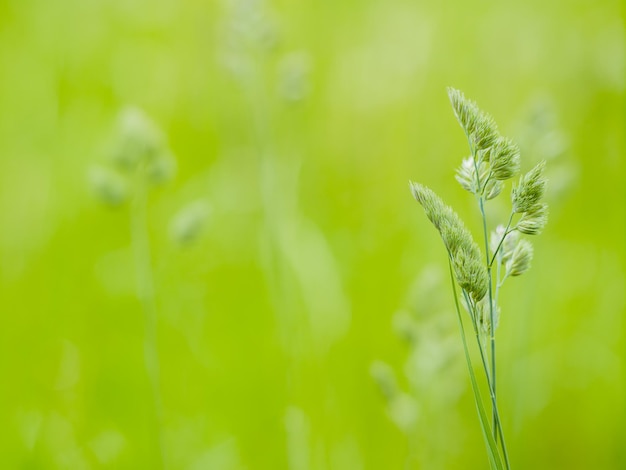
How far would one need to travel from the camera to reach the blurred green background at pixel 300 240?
1732 millimetres

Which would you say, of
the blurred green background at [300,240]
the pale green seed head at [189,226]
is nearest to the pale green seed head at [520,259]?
the blurred green background at [300,240]

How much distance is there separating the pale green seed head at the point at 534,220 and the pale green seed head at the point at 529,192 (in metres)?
0.01

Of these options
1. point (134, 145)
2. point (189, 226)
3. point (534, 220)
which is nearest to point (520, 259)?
point (534, 220)

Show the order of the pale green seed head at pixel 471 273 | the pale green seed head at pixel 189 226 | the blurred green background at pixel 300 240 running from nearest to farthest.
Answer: the pale green seed head at pixel 471 273 → the pale green seed head at pixel 189 226 → the blurred green background at pixel 300 240

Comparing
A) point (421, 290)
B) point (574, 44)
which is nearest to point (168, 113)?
point (574, 44)

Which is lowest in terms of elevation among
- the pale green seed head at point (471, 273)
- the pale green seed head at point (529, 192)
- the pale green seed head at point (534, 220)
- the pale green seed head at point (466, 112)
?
the pale green seed head at point (471, 273)

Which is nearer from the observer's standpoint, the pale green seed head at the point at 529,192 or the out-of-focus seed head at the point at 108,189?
the pale green seed head at the point at 529,192

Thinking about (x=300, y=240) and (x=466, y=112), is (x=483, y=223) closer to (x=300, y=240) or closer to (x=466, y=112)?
(x=466, y=112)

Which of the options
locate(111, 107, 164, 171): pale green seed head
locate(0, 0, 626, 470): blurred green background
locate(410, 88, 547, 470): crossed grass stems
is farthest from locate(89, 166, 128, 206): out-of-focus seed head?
locate(410, 88, 547, 470): crossed grass stems

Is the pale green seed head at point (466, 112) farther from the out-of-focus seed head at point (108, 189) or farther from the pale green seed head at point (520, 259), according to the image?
the out-of-focus seed head at point (108, 189)

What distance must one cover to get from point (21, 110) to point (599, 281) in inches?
92.7

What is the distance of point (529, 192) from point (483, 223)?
8cm

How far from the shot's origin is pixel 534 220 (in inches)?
26.2

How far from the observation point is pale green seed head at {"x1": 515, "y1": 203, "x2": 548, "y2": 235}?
2.14ft
